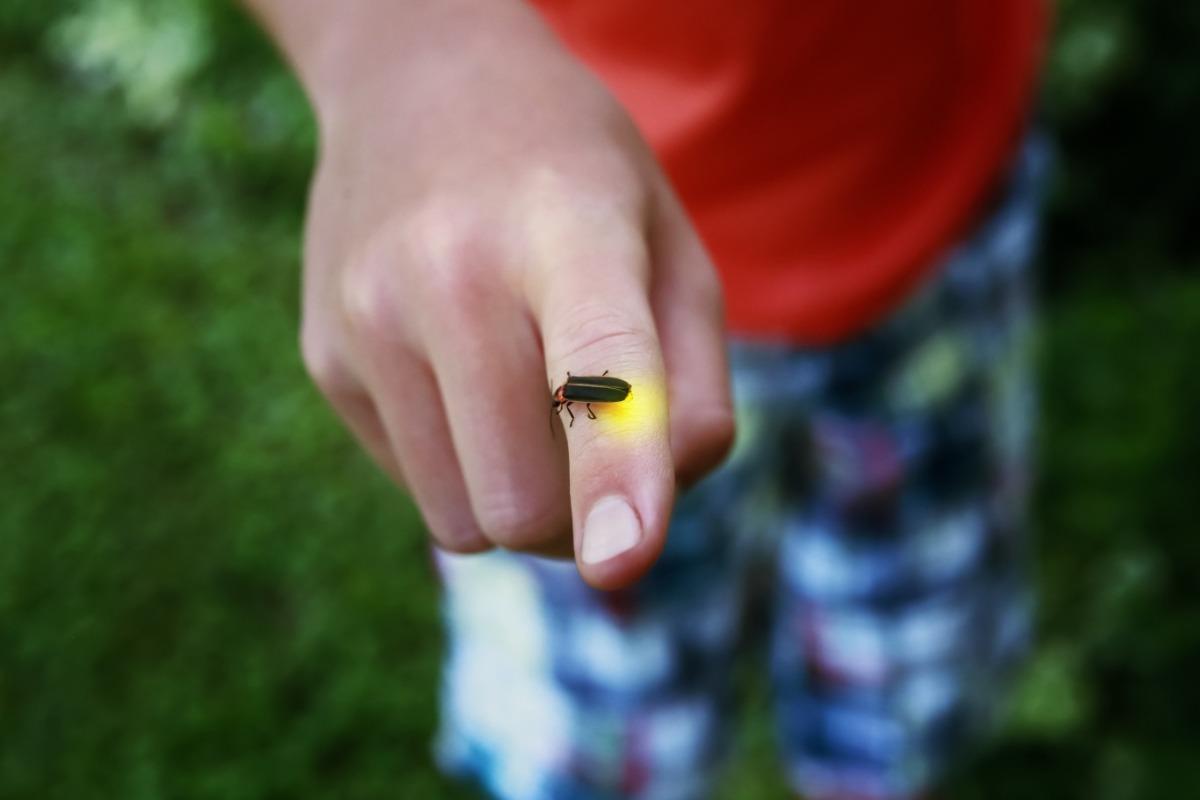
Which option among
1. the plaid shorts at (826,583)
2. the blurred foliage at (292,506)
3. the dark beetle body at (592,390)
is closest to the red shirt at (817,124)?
the plaid shorts at (826,583)

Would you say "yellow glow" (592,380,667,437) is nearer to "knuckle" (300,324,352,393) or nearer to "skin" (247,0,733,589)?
"skin" (247,0,733,589)

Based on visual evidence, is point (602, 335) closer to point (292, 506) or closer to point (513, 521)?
point (513, 521)

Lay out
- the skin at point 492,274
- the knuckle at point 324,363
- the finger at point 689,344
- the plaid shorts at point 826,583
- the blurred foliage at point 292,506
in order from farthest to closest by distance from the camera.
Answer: the blurred foliage at point 292,506
the plaid shorts at point 826,583
the knuckle at point 324,363
the finger at point 689,344
the skin at point 492,274

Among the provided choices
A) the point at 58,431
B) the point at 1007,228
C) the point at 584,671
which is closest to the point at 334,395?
the point at 584,671

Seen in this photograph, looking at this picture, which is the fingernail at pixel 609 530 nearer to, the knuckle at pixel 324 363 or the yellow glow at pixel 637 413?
the yellow glow at pixel 637 413

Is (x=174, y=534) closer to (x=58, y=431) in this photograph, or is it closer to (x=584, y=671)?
(x=58, y=431)

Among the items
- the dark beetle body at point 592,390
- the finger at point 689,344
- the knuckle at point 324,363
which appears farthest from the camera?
the knuckle at point 324,363

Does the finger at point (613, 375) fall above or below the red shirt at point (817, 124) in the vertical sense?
below
